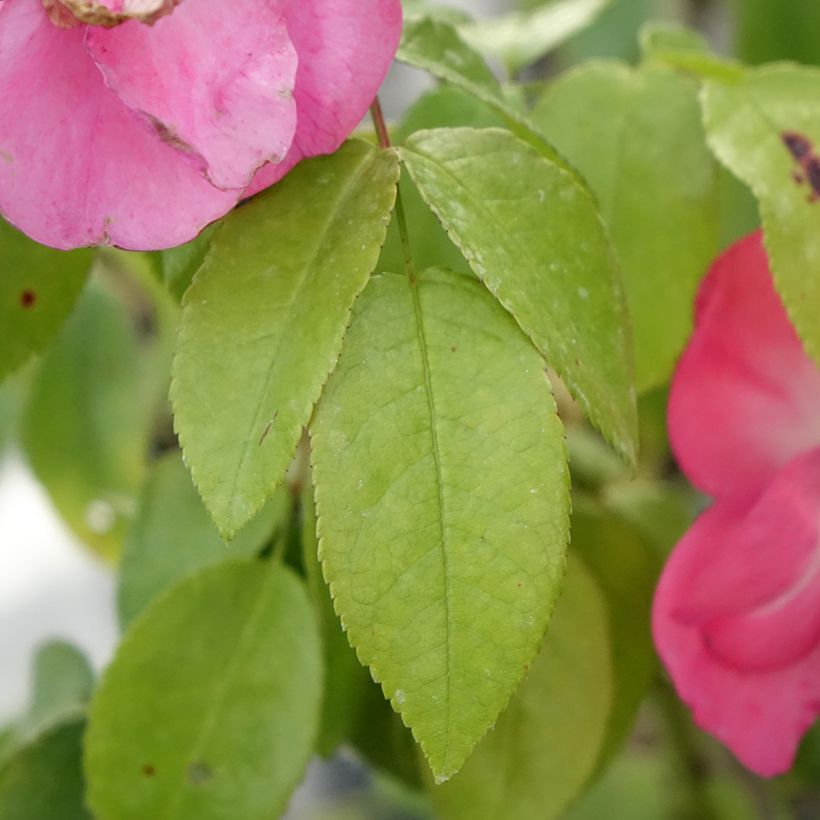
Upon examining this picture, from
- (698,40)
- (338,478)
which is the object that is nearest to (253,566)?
(338,478)

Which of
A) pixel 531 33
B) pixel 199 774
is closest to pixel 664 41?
pixel 531 33

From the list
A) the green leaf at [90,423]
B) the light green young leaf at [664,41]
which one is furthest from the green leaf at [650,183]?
the green leaf at [90,423]

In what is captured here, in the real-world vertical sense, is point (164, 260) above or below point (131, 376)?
above

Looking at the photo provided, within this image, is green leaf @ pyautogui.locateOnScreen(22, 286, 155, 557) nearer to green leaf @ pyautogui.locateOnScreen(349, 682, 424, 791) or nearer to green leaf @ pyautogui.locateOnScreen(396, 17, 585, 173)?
green leaf @ pyautogui.locateOnScreen(349, 682, 424, 791)

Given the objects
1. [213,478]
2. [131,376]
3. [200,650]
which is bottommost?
[131,376]

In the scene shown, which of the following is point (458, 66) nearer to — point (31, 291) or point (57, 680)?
point (31, 291)

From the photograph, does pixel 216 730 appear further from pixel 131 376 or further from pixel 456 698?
pixel 131 376
